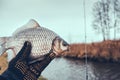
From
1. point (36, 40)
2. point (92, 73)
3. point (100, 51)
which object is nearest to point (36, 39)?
point (36, 40)

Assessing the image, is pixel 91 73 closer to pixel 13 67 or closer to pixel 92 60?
pixel 92 60

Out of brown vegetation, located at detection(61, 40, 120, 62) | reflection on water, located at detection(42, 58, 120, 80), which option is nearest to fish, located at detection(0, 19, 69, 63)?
reflection on water, located at detection(42, 58, 120, 80)

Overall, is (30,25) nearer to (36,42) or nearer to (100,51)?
(36,42)

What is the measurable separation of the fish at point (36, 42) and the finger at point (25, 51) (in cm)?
2

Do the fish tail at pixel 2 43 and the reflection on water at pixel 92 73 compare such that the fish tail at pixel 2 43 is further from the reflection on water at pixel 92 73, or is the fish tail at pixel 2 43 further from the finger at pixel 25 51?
the reflection on water at pixel 92 73

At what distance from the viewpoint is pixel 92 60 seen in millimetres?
23500

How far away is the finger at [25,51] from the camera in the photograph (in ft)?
4.32

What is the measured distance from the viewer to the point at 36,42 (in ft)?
4.41

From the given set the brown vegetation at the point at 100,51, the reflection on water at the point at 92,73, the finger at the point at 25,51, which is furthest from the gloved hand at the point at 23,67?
the brown vegetation at the point at 100,51

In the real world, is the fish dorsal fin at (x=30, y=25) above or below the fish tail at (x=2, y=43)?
above

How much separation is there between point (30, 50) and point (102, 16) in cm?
3073

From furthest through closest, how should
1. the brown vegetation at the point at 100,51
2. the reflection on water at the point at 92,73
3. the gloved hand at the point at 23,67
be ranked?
the brown vegetation at the point at 100,51 < the reflection on water at the point at 92,73 < the gloved hand at the point at 23,67

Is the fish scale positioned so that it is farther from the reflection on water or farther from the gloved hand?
the reflection on water

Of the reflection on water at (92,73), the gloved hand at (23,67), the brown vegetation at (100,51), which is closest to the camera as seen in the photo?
the gloved hand at (23,67)
